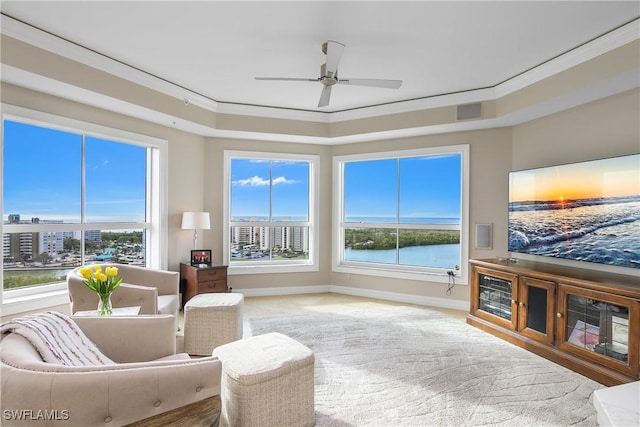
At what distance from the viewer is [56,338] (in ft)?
5.35

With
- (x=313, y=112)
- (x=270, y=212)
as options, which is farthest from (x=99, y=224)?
(x=313, y=112)

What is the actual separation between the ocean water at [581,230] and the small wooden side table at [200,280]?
11.9 ft

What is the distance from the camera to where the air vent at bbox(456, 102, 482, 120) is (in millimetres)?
4430

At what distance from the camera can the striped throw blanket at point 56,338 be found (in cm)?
148

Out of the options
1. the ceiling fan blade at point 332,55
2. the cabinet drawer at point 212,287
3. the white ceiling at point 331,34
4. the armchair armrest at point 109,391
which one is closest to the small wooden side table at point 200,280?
the cabinet drawer at point 212,287

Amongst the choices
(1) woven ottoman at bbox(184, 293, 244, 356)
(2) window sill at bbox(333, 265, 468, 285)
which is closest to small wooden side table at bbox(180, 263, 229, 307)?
(1) woven ottoman at bbox(184, 293, 244, 356)

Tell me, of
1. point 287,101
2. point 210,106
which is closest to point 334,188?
point 287,101

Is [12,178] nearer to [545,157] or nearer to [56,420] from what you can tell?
[56,420]

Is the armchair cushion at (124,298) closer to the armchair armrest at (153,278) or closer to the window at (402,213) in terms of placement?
the armchair armrest at (153,278)

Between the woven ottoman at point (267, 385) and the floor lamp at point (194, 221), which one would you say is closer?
the woven ottoman at point (267, 385)

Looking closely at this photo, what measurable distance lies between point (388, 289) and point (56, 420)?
4.86 metres

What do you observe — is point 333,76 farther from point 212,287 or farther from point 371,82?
point 212,287

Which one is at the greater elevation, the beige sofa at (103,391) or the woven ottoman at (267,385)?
the beige sofa at (103,391)

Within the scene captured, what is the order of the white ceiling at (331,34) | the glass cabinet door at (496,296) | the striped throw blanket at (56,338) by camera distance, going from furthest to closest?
the glass cabinet door at (496,296)
the white ceiling at (331,34)
the striped throw blanket at (56,338)
